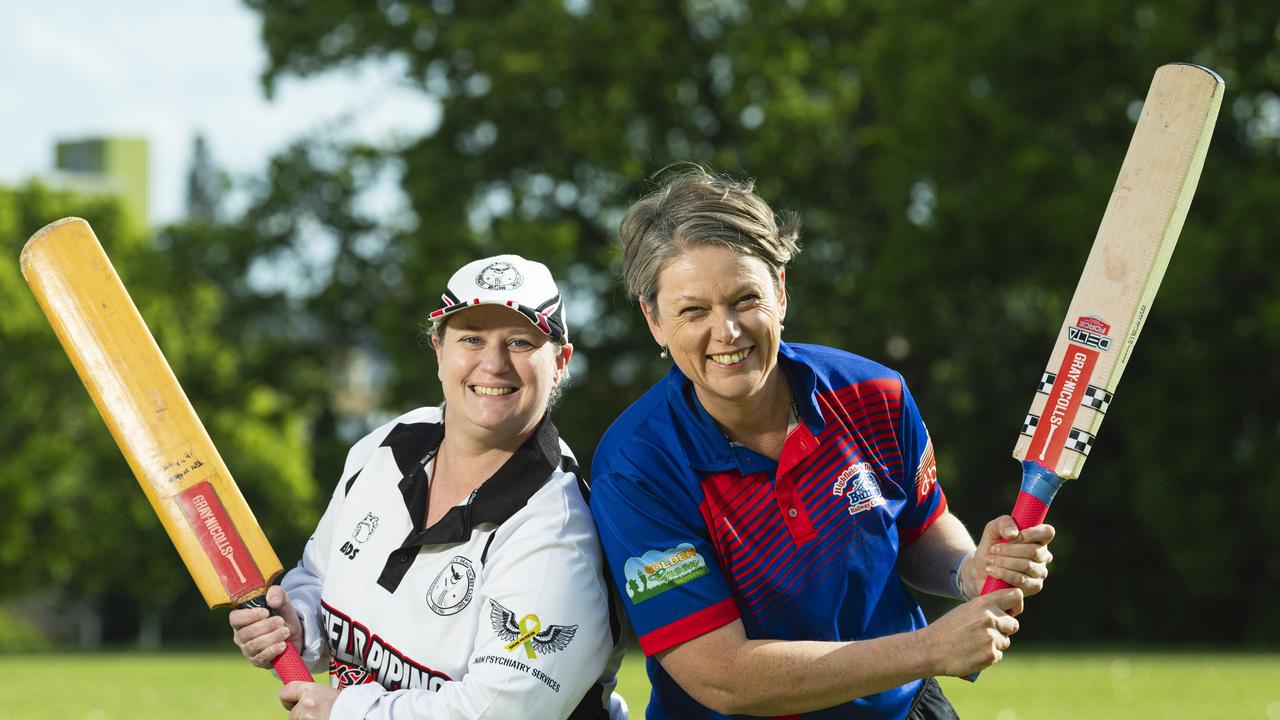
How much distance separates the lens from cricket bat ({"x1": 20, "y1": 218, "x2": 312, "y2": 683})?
13.8ft

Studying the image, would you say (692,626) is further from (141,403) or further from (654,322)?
(141,403)

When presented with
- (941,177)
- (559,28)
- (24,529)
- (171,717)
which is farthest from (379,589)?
(24,529)

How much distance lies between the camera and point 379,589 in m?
3.70

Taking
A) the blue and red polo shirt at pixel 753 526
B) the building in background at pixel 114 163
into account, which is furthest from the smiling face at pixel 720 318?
the building in background at pixel 114 163

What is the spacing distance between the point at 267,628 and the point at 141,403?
84 centimetres

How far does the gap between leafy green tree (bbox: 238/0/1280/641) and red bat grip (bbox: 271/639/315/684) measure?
46.2ft

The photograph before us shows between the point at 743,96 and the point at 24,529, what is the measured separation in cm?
1681

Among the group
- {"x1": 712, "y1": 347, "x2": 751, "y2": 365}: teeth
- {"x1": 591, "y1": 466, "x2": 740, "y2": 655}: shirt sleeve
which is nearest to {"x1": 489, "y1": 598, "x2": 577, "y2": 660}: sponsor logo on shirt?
{"x1": 591, "y1": 466, "x2": 740, "y2": 655}: shirt sleeve

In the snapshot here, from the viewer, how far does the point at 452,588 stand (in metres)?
3.58

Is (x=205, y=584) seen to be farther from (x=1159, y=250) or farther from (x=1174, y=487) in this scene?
(x=1174, y=487)

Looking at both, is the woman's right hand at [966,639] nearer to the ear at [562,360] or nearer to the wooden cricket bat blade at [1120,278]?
the wooden cricket bat blade at [1120,278]

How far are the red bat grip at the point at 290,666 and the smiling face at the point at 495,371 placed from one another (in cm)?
76

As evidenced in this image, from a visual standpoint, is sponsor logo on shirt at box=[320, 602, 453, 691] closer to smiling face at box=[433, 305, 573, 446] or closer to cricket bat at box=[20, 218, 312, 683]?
cricket bat at box=[20, 218, 312, 683]

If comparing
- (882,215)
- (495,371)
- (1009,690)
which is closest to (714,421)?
(495,371)
